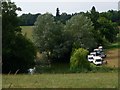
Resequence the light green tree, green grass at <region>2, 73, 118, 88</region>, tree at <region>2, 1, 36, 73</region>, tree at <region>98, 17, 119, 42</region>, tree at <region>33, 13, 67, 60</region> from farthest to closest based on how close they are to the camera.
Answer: tree at <region>98, 17, 119, 42</region> < the light green tree < tree at <region>33, 13, 67, 60</region> < tree at <region>2, 1, 36, 73</region> < green grass at <region>2, 73, 118, 88</region>

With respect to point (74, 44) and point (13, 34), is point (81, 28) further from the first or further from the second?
point (13, 34)

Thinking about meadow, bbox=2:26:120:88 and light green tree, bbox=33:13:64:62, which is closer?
meadow, bbox=2:26:120:88

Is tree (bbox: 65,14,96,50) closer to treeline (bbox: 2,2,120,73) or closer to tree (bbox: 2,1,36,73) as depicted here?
treeline (bbox: 2,2,120,73)

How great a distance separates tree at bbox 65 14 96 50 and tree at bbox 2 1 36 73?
2726 centimetres

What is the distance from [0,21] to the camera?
39.2 meters

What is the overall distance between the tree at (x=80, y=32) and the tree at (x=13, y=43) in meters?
27.3

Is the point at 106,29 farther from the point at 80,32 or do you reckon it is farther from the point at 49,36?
the point at 49,36

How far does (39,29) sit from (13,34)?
30606mm

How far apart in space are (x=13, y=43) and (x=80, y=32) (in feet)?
114

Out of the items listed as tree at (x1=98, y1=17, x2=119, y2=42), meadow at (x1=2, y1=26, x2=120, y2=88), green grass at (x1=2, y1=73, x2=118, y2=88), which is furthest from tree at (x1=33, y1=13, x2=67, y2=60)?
green grass at (x1=2, y1=73, x2=118, y2=88)

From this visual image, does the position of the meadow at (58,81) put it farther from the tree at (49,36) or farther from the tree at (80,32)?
the tree at (80,32)

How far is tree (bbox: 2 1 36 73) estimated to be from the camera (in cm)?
4034

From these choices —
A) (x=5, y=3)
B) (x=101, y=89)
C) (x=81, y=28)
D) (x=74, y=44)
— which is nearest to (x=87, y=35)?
(x=81, y=28)

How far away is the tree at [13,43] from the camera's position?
40344mm
